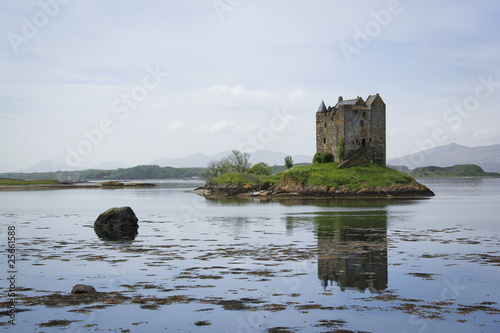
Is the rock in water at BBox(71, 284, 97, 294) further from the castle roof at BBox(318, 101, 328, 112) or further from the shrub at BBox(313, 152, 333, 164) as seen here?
the castle roof at BBox(318, 101, 328, 112)

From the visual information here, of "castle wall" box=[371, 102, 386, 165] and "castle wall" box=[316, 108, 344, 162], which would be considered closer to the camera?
"castle wall" box=[316, 108, 344, 162]

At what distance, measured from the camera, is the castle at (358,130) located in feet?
358

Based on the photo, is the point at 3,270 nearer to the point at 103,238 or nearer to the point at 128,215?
the point at 103,238

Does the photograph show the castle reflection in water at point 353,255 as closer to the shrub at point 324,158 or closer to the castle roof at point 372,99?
the shrub at point 324,158

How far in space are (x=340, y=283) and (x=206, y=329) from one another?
703cm

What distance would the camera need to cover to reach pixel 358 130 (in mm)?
110000

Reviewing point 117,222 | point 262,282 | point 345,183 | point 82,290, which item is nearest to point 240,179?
point 345,183

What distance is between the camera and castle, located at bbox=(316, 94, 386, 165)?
109125mm

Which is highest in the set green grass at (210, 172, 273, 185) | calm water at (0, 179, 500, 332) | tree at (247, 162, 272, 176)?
tree at (247, 162, 272, 176)

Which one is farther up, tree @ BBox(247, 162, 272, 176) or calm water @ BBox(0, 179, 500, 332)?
tree @ BBox(247, 162, 272, 176)

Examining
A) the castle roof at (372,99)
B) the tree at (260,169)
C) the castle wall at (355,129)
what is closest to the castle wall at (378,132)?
the castle roof at (372,99)

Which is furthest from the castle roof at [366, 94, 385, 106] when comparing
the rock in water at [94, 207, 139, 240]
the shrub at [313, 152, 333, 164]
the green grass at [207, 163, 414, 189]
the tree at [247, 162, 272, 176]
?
the rock in water at [94, 207, 139, 240]

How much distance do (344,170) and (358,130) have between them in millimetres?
11055

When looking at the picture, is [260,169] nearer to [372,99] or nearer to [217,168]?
[217,168]
